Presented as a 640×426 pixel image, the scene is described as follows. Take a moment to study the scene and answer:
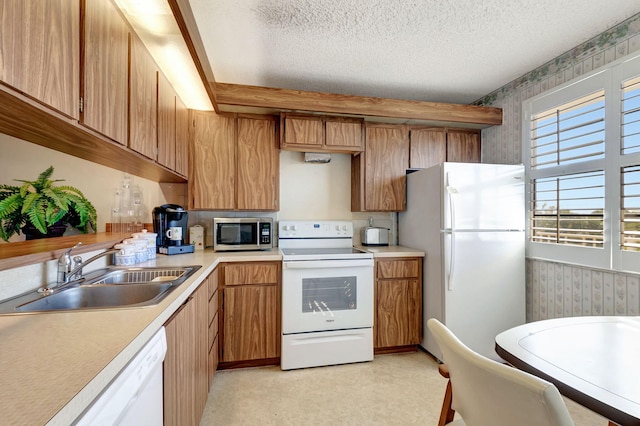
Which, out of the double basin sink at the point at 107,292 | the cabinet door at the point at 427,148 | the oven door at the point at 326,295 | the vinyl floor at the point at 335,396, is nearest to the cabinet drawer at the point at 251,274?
the oven door at the point at 326,295

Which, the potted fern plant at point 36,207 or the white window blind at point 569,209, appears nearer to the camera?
the potted fern plant at point 36,207

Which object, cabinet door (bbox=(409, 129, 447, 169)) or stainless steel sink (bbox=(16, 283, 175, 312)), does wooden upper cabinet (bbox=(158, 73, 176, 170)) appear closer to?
stainless steel sink (bbox=(16, 283, 175, 312))

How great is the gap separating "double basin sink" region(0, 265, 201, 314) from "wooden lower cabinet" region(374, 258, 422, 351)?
1.60 m

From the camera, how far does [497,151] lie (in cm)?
283

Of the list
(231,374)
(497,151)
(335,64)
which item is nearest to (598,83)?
(497,151)

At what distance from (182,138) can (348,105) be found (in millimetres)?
1452

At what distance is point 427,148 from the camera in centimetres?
291

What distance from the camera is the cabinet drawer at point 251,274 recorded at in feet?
7.40

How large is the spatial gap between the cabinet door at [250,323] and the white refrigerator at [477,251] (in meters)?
1.40

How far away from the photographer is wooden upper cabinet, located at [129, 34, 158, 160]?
4.72ft

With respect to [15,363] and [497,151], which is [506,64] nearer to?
[497,151]

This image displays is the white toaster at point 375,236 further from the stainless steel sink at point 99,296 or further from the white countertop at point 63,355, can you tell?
the white countertop at point 63,355

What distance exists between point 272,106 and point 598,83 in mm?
2392

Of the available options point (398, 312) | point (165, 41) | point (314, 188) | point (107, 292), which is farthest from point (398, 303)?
point (165, 41)
